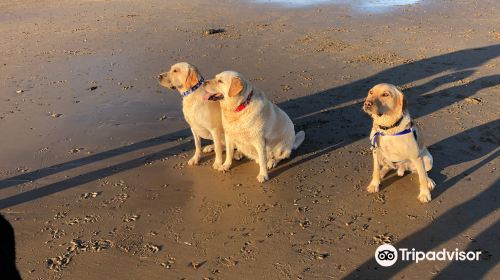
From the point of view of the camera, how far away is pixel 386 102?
13.2 ft

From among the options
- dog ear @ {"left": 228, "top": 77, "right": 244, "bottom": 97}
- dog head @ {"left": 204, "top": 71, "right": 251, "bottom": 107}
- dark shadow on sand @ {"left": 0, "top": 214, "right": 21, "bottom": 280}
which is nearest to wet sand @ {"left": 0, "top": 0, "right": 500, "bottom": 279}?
dog head @ {"left": 204, "top": 71, "right": 251, "bottom": 107}

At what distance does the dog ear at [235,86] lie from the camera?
14.4 feet

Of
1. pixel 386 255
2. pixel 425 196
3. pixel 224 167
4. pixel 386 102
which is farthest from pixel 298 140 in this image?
pixel 386 255

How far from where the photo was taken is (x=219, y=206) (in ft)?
14.5

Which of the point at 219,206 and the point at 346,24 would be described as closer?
the point at 219,206

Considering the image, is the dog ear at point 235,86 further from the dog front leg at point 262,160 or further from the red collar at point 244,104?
the dog front leg at point 262,160

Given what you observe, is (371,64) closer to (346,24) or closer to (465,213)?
(346,24)

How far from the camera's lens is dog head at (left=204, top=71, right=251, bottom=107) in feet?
14.4

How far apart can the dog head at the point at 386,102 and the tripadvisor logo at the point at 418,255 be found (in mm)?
1311

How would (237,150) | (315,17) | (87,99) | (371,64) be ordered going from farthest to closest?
(315,17) → (371,64) → (87,99) → (237,150)

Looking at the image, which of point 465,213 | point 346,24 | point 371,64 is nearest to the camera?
point 465,213

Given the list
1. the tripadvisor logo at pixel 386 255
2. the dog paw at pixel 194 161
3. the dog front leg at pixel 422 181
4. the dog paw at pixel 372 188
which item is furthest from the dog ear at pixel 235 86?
the tripadvisor logo at pixel 386 255

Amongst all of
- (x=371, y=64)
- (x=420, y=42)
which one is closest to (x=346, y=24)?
(x=420, y=42)

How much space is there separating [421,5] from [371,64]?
21.5 feet
